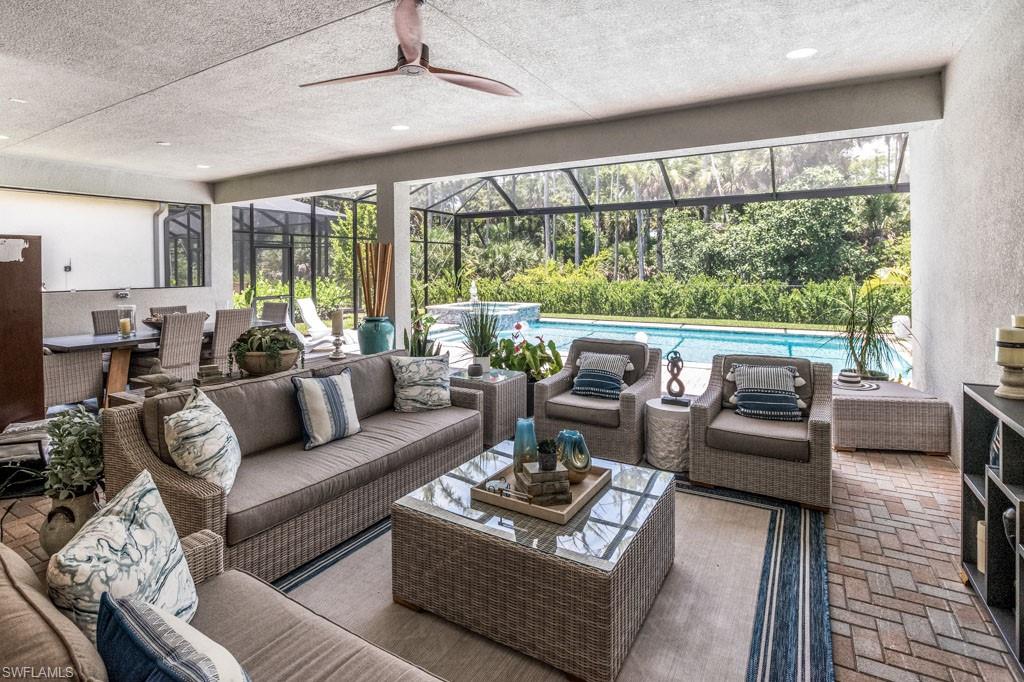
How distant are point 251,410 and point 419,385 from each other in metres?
1.19

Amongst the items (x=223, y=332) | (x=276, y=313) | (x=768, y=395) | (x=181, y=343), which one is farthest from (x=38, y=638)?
(x=276, y=313)

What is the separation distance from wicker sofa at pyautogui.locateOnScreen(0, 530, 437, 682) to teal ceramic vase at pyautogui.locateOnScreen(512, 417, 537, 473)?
1097mm

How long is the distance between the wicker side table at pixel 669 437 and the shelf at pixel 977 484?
162cm

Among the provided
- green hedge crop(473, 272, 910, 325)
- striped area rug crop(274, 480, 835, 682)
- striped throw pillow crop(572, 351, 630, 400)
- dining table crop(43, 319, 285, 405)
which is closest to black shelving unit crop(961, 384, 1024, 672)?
striped area rug crop(274, 480, 835, 682)

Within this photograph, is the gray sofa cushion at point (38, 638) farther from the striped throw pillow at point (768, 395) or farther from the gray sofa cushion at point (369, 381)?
the striped throw pillow at point (768, 395)

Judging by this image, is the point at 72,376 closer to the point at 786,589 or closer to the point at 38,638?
the point at 38,638

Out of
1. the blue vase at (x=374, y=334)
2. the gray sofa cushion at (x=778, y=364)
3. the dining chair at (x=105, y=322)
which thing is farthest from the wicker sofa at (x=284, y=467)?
the dining chair at (x=105, y=322)

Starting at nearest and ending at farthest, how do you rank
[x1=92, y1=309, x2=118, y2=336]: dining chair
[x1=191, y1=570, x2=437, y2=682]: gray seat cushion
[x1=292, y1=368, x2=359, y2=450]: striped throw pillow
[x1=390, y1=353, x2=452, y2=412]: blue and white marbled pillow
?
[x1=191, y1=570, x2=437, y2=682]: gray seat cushion, [x1=292, y1=368, x2=359, y2=450]: striped throw pillow, [x1=390, y1=353, x2=452, y2=412]: blue and white marbled pillow, [x1=92, y1=309, x2=118, y2=336]: dining chair

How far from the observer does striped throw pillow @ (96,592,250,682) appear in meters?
0.94

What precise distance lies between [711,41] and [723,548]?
2.99m

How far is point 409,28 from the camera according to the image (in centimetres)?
275

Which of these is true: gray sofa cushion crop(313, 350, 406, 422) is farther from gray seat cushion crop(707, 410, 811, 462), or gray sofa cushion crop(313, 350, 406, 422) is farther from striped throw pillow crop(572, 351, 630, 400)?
gray seat cushion crop(707, 410, 811, 462)

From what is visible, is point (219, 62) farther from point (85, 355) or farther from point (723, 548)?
point (723, 548)

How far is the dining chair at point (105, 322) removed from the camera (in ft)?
20.7
